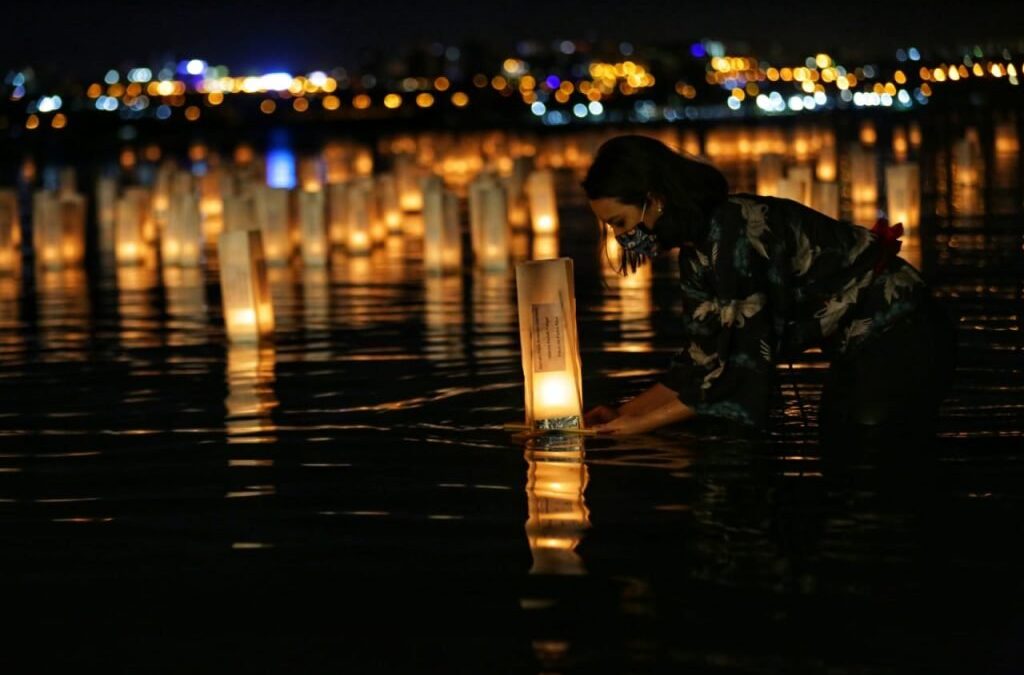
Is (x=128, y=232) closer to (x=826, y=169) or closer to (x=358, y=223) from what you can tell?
(x=358, y=223)

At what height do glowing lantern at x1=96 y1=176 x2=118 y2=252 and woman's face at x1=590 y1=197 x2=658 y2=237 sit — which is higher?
glowing lantern at x1=96 y1=176 x2=118 y2=252

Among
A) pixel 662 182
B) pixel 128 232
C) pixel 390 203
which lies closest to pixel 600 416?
pixel 662 182

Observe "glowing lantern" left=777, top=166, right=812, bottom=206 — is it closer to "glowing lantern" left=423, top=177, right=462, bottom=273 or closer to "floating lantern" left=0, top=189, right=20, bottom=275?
"glowing lantern" left=423, top=177, right=462, bottom=273

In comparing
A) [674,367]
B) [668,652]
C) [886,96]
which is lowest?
[668,652]

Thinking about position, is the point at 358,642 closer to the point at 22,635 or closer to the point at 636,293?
the point at 22,635

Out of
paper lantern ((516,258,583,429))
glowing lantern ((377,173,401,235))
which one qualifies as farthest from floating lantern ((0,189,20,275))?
paper lantern ((516,258,583,429))

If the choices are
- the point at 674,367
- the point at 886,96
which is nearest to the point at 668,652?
the point at 674,367

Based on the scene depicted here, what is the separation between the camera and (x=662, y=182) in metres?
6.65

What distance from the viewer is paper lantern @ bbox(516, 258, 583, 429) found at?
768cm

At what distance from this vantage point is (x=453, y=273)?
1730 centimetres

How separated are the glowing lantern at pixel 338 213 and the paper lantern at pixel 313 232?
1.49 metres

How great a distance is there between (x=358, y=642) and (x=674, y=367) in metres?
2.28

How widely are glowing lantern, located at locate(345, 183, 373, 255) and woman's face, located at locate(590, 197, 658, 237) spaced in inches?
529

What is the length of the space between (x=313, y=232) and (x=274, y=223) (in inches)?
20.8
